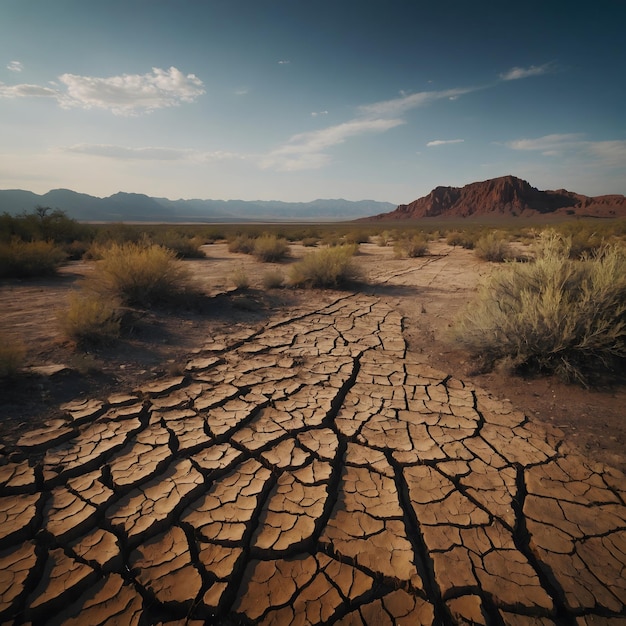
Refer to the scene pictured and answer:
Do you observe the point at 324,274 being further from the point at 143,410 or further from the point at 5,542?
the point at 5,542

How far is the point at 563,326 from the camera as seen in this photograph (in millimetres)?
3508

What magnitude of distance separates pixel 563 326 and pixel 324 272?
4.74 m

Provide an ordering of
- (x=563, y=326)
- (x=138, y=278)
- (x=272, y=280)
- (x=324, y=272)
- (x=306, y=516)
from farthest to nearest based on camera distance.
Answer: (x=324, y=272) → (x=272, y=280) → (x=138, y=278) → (x=563, y=326) → (x=306, y=516)

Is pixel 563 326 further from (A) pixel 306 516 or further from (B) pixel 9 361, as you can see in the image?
(B) pixel 9 361

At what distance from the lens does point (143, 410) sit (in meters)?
2.93

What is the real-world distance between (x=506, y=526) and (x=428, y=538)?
475 millimetres

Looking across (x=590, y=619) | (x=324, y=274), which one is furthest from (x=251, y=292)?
(x=590, y=619)

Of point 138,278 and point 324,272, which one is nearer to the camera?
point 138,278

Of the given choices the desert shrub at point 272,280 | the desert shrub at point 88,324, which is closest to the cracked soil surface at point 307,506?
the desert shrub at point 88,324

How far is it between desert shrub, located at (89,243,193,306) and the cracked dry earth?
9.08 ft

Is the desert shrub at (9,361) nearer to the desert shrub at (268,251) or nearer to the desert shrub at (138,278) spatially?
the desert shrub at (138,278)

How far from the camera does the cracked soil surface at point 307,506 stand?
60.2 inches

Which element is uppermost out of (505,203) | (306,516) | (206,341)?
(505,203)

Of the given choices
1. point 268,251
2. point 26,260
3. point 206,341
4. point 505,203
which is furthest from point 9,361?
point 505,203
